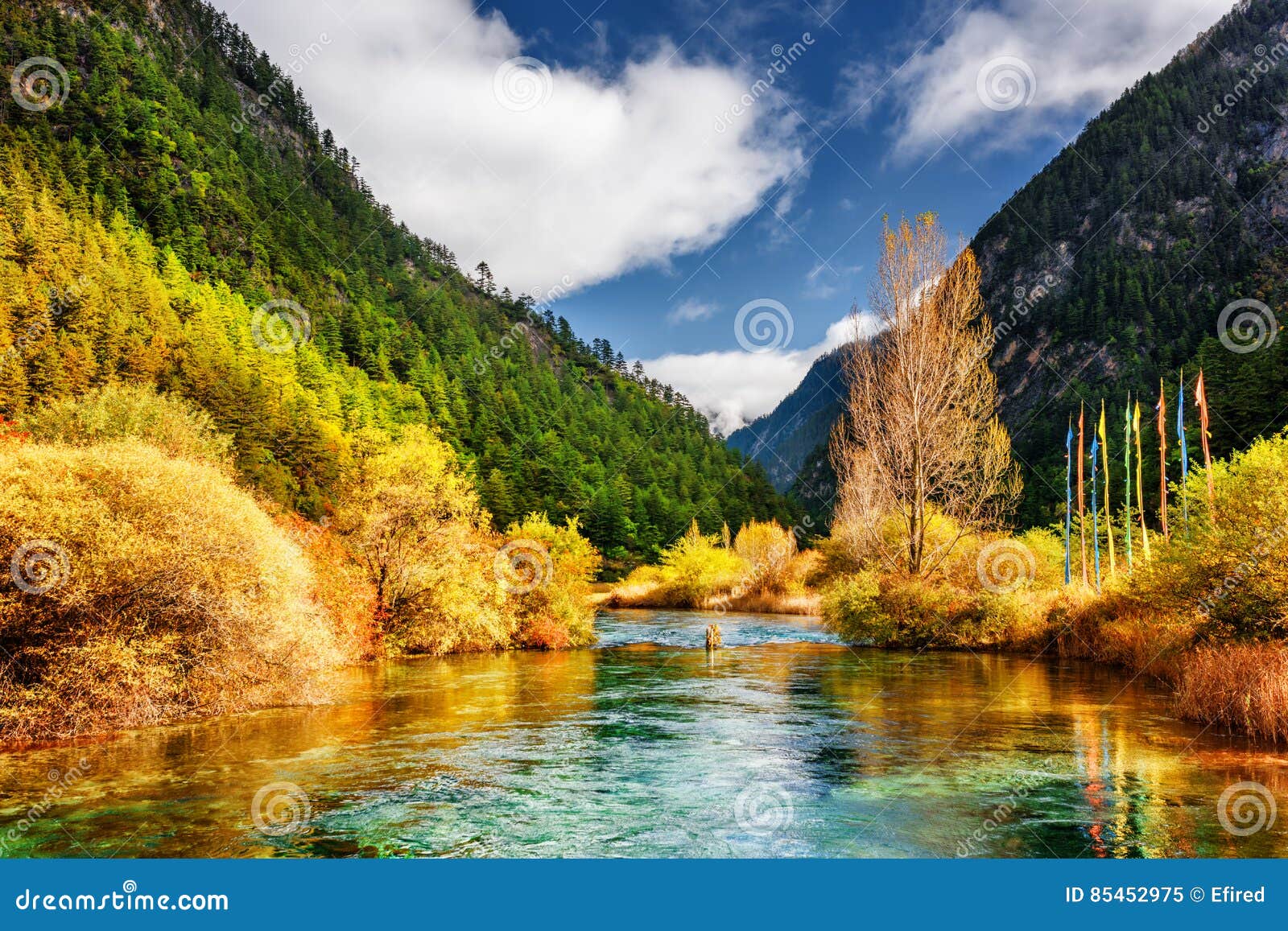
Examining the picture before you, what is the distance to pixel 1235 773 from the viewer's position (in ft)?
41.0

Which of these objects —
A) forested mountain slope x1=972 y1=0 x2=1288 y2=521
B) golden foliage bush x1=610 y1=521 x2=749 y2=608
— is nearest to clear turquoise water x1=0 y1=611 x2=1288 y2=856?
golden foliage bush x1=610 y1=521 x2=749 y2=608

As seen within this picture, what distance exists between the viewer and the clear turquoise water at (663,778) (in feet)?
30.9

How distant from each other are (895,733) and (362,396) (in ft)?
353

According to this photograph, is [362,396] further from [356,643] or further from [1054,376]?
[1054,376]

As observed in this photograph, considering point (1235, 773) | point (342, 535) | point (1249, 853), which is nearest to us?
point (1249, 853)

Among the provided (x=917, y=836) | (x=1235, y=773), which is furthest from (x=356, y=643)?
(x=1235, y=773)

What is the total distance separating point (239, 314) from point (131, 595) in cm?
11191

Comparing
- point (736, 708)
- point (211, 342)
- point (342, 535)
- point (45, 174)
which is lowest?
point (736, 708)
